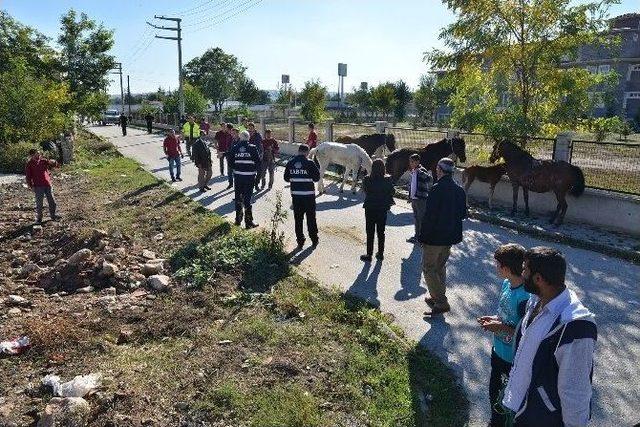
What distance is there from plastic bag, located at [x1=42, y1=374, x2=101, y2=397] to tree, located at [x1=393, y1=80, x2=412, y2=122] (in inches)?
2159

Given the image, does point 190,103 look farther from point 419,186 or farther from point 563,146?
point 419,186

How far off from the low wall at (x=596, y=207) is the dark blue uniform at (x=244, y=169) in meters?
6.66

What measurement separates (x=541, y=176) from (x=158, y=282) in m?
8.29

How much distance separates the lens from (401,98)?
6056 cm

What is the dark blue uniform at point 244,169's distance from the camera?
990 cm

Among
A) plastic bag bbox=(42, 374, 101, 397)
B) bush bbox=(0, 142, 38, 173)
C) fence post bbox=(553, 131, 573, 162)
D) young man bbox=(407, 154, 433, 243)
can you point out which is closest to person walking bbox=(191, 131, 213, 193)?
young man bbox=(407, 154, 433, 243)

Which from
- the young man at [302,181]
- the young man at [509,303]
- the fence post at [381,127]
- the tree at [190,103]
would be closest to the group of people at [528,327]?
the young man at [509,303]

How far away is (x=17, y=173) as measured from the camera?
65.1ft

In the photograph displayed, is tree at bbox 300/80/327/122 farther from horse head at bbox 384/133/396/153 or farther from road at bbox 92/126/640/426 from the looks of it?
road at bbox 92/126/640/426

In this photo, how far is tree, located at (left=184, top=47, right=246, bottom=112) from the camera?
76938mm

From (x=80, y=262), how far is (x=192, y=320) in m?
3.31

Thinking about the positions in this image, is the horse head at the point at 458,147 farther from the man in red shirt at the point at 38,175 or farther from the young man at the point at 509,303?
the young man at the point at 509,303

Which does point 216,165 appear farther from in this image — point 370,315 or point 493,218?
point 370,315

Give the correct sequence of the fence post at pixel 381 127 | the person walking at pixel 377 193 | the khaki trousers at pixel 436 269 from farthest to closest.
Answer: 1. the fence post at pixel 381 127
2. the person walking at pixel 377 193
3. the khaki trousers at pixel 436 269
